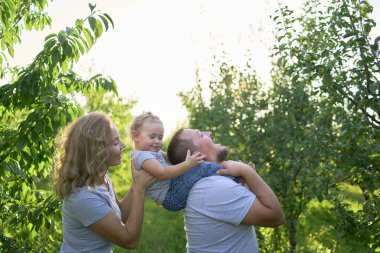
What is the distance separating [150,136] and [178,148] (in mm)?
280

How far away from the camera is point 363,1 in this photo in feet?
17.3

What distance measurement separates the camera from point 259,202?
10.5 feet

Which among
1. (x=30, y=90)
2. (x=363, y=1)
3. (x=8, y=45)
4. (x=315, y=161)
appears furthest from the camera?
(x=315, y=161)

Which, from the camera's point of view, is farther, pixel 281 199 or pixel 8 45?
pixel 281 199

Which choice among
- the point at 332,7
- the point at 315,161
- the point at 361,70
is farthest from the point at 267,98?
the point at 361,70

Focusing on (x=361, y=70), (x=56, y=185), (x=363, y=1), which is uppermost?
(x=363, y=1)

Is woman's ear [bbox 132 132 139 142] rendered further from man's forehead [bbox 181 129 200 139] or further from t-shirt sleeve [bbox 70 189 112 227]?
t-shirt sleeve [bbox 70 189 112 227]

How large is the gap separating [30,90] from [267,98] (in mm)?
4654

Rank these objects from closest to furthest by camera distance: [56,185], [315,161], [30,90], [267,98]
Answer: [56,185] → [30,90] → [315,161] → [267,98]

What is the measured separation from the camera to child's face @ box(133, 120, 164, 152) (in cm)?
362

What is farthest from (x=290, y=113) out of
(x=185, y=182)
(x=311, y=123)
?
(x=185, y=182)

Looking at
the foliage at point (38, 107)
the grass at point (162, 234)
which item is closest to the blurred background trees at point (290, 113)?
the foliage at point (38, 107)

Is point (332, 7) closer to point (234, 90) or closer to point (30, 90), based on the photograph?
point (30, 90)

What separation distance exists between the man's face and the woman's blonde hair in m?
0.43
